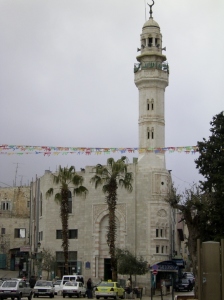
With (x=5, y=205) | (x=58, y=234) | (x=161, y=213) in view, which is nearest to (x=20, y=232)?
(x=5, y=205)

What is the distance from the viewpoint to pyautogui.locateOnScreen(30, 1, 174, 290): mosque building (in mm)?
61844

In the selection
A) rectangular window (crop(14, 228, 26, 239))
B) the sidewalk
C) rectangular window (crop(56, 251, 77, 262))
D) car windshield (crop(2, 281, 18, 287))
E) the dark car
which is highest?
rectangular window (crop(14, 228, 26, 239))

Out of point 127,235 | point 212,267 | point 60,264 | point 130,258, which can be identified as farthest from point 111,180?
point 212,267

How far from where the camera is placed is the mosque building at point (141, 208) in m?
61.8

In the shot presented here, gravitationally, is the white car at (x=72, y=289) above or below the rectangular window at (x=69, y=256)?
below

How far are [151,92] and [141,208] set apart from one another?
11.5m

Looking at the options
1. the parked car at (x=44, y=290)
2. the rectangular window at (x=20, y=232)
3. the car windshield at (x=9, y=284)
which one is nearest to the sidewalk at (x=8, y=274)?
the rectangular window at (x=20, y=232)

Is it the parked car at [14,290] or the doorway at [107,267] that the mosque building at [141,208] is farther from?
the parked car at [14,290]

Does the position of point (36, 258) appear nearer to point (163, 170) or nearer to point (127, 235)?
point (127, 235)

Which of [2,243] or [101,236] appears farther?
[2,243]

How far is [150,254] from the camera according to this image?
61.2 meters

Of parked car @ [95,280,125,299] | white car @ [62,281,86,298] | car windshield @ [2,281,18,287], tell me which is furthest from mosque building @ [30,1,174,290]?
car windshield @ [2,281,18,287]

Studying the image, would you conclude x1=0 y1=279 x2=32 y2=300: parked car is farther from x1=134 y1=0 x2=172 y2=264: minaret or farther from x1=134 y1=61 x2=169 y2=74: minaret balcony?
x1=134 y1=61 x2=169 y2=74: minaret balcony

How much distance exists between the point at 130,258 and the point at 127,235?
6.30m
